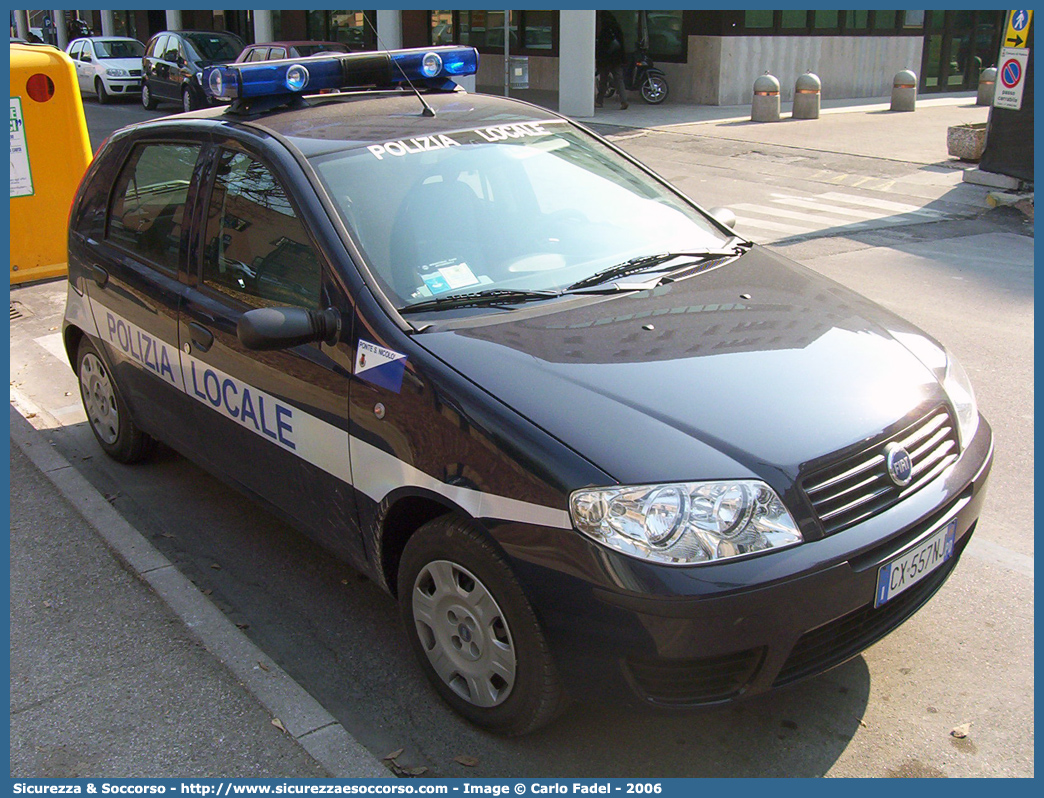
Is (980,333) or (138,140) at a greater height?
(138,140)

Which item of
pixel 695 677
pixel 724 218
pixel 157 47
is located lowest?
pixel 695 677

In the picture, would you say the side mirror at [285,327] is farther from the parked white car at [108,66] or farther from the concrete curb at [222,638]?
the parked white car at [108,66]

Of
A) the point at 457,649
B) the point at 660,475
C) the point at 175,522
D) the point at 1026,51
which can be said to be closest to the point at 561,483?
the point at 660,475

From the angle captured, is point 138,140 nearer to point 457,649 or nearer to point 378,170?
point 378,170

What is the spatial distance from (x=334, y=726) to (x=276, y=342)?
3.84 feet

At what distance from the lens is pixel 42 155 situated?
8977 mm

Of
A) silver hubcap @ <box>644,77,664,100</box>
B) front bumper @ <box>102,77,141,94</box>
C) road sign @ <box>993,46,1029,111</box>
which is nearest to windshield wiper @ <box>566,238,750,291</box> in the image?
road sign @ <box>993,46,1029,111</box>

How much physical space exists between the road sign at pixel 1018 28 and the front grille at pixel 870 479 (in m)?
9.85

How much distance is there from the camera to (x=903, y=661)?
335 centimetres

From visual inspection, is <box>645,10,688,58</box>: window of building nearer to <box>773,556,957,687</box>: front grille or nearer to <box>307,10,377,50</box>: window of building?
<box>307,10,377,50</box>: window of building

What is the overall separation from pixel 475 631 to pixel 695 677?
2.13ft

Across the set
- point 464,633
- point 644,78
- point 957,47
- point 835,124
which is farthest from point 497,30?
point 464,633

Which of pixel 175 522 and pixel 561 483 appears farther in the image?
pixel 175 522

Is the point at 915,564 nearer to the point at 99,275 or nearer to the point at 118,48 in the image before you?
the point at 99,275
